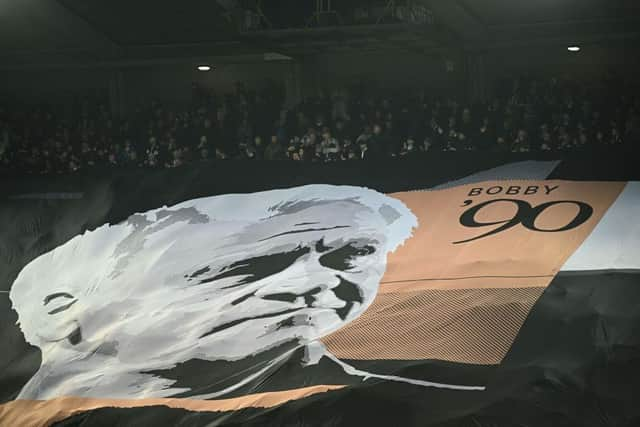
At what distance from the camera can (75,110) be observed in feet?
55.3

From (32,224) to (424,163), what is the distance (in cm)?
327

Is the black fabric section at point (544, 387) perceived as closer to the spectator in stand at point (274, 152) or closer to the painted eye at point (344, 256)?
the painted eye at point (344, 256)

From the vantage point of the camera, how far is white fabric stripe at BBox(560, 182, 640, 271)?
4.65 m

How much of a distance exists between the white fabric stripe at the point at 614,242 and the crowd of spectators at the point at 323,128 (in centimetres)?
82

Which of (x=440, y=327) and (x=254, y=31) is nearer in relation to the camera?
(x=440, y=327)

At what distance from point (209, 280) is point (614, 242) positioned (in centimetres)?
266

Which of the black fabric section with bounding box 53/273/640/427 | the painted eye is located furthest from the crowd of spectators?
the painted eye

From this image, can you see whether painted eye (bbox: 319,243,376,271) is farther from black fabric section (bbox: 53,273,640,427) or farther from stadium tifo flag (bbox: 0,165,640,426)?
black fabric section (bbox: 53,273,640,427)

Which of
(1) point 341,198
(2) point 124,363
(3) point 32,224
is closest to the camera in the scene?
(2) point 124,363

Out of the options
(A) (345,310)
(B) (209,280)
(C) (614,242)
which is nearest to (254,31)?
(B) (209,280)

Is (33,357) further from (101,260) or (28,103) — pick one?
(28,103)

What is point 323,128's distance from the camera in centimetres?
1094

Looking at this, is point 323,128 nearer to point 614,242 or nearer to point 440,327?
point 614,242

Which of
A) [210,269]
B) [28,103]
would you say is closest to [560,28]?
[210,269]
